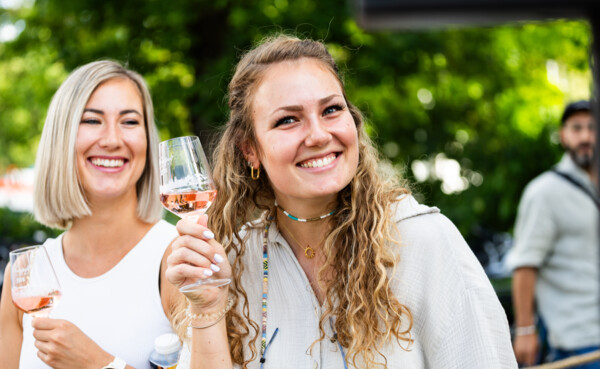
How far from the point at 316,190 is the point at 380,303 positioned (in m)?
0.43

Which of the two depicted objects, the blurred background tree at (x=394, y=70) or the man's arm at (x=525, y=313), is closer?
the man's arm at (x=525, y=313)

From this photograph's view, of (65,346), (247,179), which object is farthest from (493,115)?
(65,346)

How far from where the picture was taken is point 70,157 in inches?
108

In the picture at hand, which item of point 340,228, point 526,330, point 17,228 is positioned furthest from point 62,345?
point 17,228

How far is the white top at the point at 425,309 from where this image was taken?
1936mm

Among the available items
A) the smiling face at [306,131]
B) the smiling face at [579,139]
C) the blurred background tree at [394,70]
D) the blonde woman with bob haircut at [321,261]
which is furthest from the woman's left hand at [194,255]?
the blurred background tree at [394,70]

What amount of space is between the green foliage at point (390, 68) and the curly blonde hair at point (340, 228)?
12.5 feet

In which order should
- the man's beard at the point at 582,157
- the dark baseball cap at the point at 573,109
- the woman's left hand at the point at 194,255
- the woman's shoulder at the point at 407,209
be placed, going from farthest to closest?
1. the dark baseball cap at the point at 573,109
2. the man's beard at the point at 582,157
3. the woman's shoulder at the point at 407,209
4. the woman's left hand at the point at 194,255

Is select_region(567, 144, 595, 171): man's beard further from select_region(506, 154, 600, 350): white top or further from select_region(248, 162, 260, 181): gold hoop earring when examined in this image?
select_region(248, 162, 260, 181): gold hoop earring

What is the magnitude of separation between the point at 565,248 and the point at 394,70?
382 cm

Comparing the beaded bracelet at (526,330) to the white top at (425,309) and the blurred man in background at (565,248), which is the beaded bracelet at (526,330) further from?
the white top at (425,309)

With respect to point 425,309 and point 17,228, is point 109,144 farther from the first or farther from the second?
point 17,228

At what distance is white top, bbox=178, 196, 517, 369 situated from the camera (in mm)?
1936

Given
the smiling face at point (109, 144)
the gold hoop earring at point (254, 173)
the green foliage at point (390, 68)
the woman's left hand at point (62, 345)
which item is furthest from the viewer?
the green foliage at point (390, 68)
